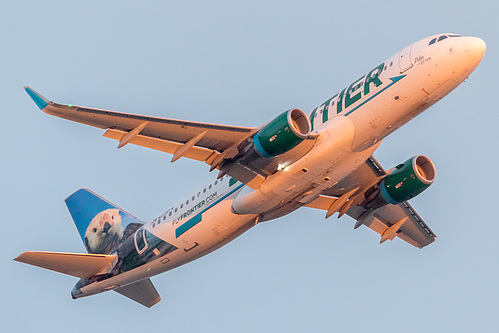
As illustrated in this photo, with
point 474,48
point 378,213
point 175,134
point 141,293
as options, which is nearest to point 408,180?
point 378,213

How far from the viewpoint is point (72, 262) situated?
38.7 metres

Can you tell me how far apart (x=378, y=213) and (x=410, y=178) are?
16.3ft

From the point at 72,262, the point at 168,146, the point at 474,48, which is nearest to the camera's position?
the point at 474,48

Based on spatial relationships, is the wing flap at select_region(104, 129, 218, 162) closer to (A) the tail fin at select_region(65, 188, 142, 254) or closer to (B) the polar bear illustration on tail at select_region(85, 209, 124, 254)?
(A) the tail fin at select_region(65, 188, 142, 254)

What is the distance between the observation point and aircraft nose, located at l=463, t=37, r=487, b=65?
31.5 meters

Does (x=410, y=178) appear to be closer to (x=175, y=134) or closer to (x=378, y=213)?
(x=378, y=213)

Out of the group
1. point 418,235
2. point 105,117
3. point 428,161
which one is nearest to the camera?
point 105,117

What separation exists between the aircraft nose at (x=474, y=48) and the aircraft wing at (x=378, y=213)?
810cm

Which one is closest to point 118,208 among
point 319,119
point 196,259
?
point 196,259

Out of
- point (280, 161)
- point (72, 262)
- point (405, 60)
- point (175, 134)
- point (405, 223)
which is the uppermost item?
point (175, 134)

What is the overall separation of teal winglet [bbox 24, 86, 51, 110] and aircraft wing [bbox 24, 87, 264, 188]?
44cm

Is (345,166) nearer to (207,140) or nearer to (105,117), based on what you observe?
(207,140)

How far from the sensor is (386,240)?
42.2 metres

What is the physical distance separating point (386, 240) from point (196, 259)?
10.3 meters
